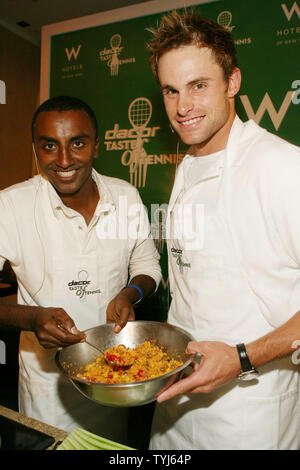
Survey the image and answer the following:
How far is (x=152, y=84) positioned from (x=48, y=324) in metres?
1.74

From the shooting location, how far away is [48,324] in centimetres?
108

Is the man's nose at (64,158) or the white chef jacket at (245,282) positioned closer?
the white chef jacket at (245,282)

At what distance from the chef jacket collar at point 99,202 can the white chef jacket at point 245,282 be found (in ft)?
1.29

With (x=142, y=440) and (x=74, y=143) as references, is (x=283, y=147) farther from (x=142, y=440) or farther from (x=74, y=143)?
(x=142, y=440)

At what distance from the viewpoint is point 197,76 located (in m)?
1.15

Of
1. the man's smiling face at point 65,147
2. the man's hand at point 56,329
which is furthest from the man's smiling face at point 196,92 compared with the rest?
the man's hand at point 56,329

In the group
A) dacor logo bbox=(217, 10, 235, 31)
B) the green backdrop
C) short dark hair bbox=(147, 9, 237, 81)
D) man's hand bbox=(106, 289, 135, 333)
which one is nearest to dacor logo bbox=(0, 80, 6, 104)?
the green backdrop

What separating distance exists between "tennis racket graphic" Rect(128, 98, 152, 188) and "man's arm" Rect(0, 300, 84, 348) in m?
1.36

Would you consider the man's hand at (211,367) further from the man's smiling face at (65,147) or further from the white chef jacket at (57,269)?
the man's smiling face at (65,147)

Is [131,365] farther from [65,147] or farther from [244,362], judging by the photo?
[65,147]

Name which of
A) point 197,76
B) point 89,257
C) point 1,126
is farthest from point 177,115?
point 1,126

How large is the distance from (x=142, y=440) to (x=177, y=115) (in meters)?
2.08

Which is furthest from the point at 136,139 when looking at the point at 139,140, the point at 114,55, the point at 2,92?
the point at 2,92

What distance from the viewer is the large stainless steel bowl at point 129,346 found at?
0.89m
